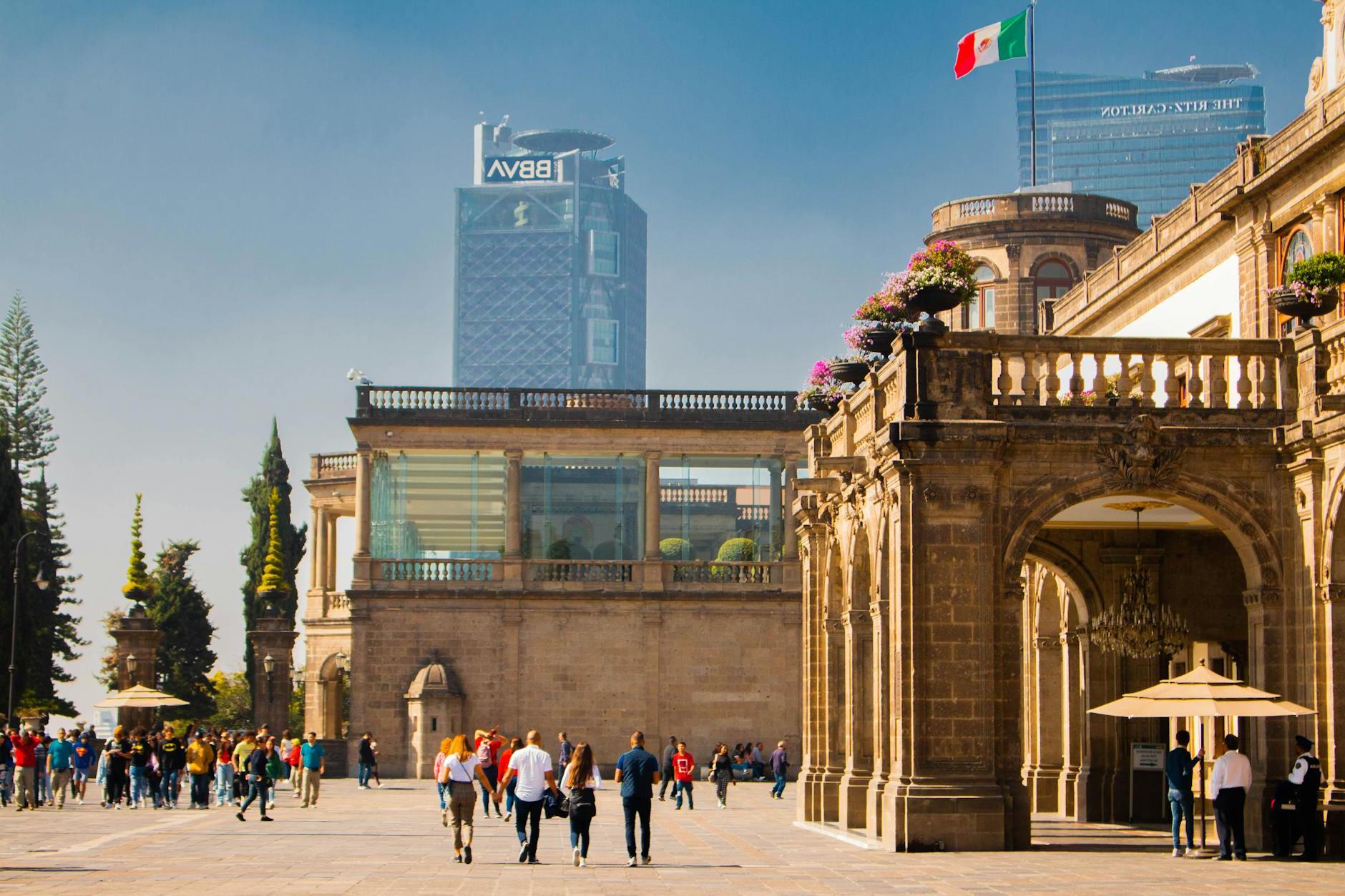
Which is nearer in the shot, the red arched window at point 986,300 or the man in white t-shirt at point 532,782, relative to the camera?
the man in white t-shirt at point 532,782

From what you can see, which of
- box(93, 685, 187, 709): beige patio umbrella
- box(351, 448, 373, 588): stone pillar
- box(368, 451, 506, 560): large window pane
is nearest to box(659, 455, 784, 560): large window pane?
box(368, 451, 506, 560): large window pane

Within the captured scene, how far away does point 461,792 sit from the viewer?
22156mm

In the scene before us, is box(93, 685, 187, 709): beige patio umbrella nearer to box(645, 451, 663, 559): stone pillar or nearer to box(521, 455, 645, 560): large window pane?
box(521, 455, 645, 560): large window pane

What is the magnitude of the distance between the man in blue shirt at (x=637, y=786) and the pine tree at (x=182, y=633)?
55.7 metres

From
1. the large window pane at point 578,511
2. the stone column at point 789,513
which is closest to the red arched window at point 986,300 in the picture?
the stone column at point 789,513

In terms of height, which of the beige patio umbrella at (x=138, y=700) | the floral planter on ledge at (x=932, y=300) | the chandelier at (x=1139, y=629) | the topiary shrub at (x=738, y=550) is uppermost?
the floral planter on ledge at (x=932, y=300)

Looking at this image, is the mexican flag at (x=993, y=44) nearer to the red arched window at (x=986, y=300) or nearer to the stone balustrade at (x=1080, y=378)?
the red arched window at (x=986, y=300)

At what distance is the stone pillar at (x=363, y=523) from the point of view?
53.2 m

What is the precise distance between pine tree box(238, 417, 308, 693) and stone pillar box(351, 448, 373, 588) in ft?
53.9

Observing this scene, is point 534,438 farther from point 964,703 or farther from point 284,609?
point 964,703

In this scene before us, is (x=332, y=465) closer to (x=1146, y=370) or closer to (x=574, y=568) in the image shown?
(x=574, y=568)

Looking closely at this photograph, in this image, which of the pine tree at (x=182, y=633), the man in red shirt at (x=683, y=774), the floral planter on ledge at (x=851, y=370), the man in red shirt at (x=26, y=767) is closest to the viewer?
the floral planter on ledge at (x=851, y=370)

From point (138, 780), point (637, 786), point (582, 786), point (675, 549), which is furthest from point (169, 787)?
point (675, 549)

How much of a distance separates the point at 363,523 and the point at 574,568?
5.99m
